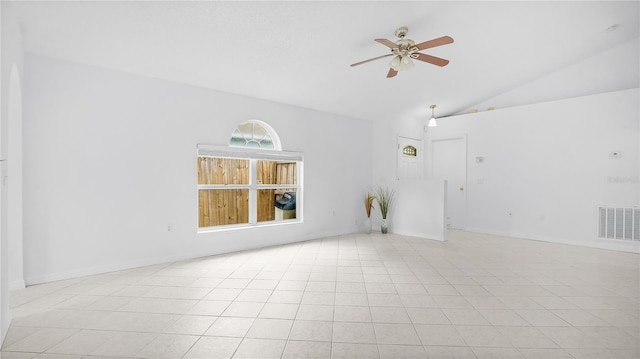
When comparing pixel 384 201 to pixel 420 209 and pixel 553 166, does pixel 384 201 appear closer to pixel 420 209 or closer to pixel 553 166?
pixel 420 209

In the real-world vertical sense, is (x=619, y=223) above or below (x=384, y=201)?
below

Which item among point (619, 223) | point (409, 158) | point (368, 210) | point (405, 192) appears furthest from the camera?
point (409, 158)

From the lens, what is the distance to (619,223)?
4.93m

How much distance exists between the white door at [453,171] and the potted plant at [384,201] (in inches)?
58.2

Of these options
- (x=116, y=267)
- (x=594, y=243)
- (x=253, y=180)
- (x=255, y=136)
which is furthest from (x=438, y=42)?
(x=594, y=243)

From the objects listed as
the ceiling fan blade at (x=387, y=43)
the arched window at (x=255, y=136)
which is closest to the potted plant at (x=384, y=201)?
the arched window at (x=255, y=136)

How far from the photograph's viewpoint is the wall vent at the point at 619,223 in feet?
15.8

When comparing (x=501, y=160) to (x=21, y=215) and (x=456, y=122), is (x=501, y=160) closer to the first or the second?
(x=456, y=122)

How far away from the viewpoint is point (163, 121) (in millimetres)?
3986

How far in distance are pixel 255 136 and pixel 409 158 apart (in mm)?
3908

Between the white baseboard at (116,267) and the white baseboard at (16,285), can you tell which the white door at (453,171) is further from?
the white baseboard at (16,285)

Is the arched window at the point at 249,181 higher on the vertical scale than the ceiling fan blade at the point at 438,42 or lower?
lower

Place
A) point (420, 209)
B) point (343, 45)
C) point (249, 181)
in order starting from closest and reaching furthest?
point (343, 45) → point (249, 181) → point (420, 209)

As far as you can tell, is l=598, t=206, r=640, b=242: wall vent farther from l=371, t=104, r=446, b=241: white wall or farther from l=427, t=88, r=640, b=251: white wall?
l=371, t=104, r=446, b=241: white wall
